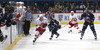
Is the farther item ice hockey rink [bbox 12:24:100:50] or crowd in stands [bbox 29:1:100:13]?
crowd in stands [bbox 29:1:100:13]

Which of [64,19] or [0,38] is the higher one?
[0,38]

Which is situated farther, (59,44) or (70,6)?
(70,6)

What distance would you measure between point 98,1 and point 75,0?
6.91 ft

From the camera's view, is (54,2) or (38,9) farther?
(54,2)

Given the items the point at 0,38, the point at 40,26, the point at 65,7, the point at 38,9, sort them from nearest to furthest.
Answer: the point at 0,38 < the point at 40,26 < the point at 38,9 < the point at 65,7

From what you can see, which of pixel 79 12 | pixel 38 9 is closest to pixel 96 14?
pixel 79 12

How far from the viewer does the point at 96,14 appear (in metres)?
21.6

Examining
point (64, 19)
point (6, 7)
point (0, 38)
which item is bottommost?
point (64, 19)

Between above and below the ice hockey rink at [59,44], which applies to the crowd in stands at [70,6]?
above

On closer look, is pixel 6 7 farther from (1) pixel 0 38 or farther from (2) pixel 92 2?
(2) pixel 92 2

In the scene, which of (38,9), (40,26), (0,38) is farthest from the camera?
(38,9)

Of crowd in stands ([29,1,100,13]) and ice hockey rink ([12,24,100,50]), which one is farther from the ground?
crowd in stands ([29,1,100,13])

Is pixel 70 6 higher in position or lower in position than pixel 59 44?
higher

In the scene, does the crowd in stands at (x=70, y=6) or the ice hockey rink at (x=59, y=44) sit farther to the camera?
the crowd in stands at (x=70, y=6)
